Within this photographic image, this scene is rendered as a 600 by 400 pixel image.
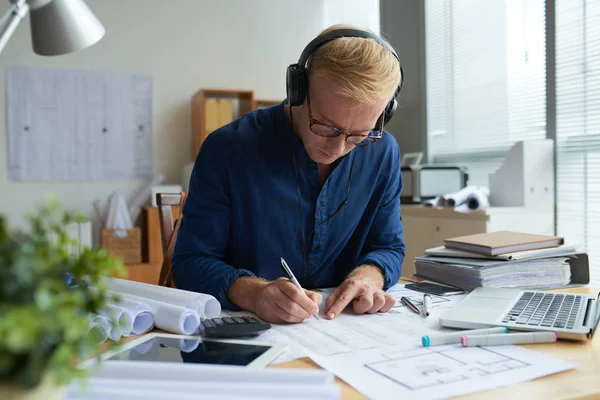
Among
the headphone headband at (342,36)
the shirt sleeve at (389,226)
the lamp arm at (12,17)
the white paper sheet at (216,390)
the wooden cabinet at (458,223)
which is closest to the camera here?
the white paper sheet at (216,390)

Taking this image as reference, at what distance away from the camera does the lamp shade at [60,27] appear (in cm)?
88

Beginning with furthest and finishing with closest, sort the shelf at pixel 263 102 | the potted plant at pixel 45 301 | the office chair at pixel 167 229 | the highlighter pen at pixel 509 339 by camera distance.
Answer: the shelf at pixel 263 102 → the office chair at pixel 167 229 → the highlighter pen at pixel 509 339 → the potted plant at pixel 45 301

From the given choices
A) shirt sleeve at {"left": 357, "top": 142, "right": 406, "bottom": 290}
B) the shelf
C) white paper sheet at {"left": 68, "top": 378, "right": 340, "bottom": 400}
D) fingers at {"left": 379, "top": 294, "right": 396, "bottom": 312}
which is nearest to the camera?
white paper sheet at {"left": 68, "top": 378, "right": 340, "bottom": 400}

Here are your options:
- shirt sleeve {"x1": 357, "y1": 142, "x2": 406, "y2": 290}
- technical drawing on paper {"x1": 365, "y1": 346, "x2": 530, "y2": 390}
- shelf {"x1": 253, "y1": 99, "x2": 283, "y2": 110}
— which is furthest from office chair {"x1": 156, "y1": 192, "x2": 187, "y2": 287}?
shelf {"x1": 253, "y1": 99, "x2": 283, "y2": 110}

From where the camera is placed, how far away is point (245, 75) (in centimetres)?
461

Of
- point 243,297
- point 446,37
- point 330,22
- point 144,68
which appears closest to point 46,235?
point 243,297

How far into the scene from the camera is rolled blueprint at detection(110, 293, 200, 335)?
2.98 feet

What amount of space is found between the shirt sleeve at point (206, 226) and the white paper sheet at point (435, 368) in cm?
46

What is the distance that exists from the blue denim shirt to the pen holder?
8.83 feet

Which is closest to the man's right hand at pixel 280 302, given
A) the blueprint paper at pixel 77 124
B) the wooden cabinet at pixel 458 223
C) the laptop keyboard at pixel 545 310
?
the laptop keyboard at pixel 545 310

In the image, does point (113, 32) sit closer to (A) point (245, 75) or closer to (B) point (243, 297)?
(A) point (245, 75)

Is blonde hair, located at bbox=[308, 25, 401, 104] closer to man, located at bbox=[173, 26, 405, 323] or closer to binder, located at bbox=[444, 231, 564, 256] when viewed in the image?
man, located at bbox=[173, 26, 405, 323]

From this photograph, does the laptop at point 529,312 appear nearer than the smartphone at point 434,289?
Yes

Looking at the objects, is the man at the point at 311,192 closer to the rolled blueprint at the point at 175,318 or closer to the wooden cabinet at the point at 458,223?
the rolled blueprint at the point at 175,318
